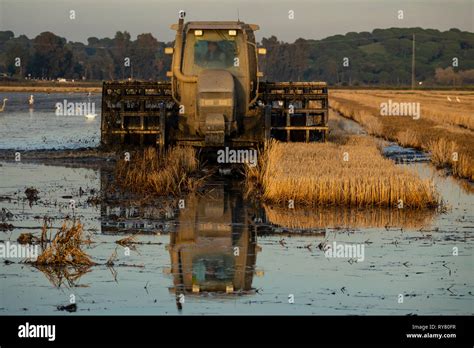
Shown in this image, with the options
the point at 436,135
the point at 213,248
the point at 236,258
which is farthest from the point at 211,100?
the point at 436,135

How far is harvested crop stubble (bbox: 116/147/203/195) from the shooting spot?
2352cm

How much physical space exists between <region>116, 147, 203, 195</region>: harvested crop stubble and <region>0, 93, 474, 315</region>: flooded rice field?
0.62m

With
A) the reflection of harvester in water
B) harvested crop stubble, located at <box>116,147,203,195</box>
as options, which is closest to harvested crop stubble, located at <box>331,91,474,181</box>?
harvested crop stubble, located at <box>116,147,203,195</box>

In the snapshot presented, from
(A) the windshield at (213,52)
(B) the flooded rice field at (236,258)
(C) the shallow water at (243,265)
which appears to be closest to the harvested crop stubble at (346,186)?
(B) the flooded rice field at (236,258)

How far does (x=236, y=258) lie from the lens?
1591 centimetres

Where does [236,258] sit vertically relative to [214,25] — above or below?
below

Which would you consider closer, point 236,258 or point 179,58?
point 236,258

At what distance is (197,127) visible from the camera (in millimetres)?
28516

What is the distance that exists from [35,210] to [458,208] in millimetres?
8327

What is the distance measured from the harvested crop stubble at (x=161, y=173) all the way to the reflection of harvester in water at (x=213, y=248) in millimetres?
1067

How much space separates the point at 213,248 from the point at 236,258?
0.86 meters

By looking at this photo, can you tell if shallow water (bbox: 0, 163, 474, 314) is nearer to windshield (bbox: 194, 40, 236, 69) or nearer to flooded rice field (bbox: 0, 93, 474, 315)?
flooded rice field (bbox: 0, 93, 474, 315)

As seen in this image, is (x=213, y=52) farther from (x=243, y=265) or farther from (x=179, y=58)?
(x=243, y=265)
